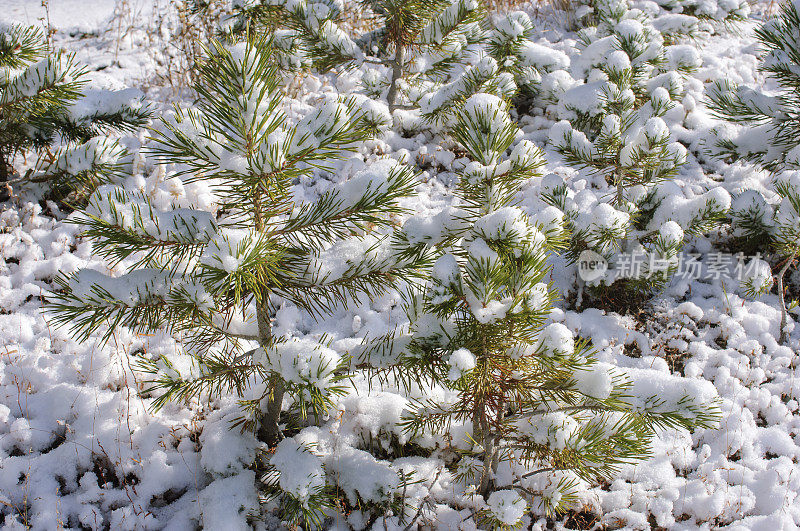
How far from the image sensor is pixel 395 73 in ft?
15.6

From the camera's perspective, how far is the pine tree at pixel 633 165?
3.33 m

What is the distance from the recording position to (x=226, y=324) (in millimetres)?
2219

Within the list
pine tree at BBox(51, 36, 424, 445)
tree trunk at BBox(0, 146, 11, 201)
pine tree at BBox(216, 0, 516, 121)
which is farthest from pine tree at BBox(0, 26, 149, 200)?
pine tree at BBox(51, 36, 424, 445)

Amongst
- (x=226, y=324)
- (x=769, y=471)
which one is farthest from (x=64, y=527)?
(x=769, y=471)

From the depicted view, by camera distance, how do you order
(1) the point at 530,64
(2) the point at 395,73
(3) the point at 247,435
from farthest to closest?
1. (1) the point at 530,64
2. (2) the point at 395,73
3. (3) the point at 247,435

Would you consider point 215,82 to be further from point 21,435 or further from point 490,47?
point 490,47

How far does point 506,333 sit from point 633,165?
2.02 metres

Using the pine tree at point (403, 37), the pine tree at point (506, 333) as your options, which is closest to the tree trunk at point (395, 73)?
the pine tree at point (403, 37)

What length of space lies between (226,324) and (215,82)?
102 centimetres

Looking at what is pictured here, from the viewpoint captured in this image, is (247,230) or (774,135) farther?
(774,135)

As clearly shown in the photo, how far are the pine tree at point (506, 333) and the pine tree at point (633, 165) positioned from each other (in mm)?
1435

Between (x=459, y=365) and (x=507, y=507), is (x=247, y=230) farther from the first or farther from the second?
(x=507, y=507)

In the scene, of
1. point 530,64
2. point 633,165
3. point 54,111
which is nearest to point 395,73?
point 530,64

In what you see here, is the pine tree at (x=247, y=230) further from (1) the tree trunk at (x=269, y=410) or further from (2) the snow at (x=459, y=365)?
(2) the snow at (x=459, y=365)
